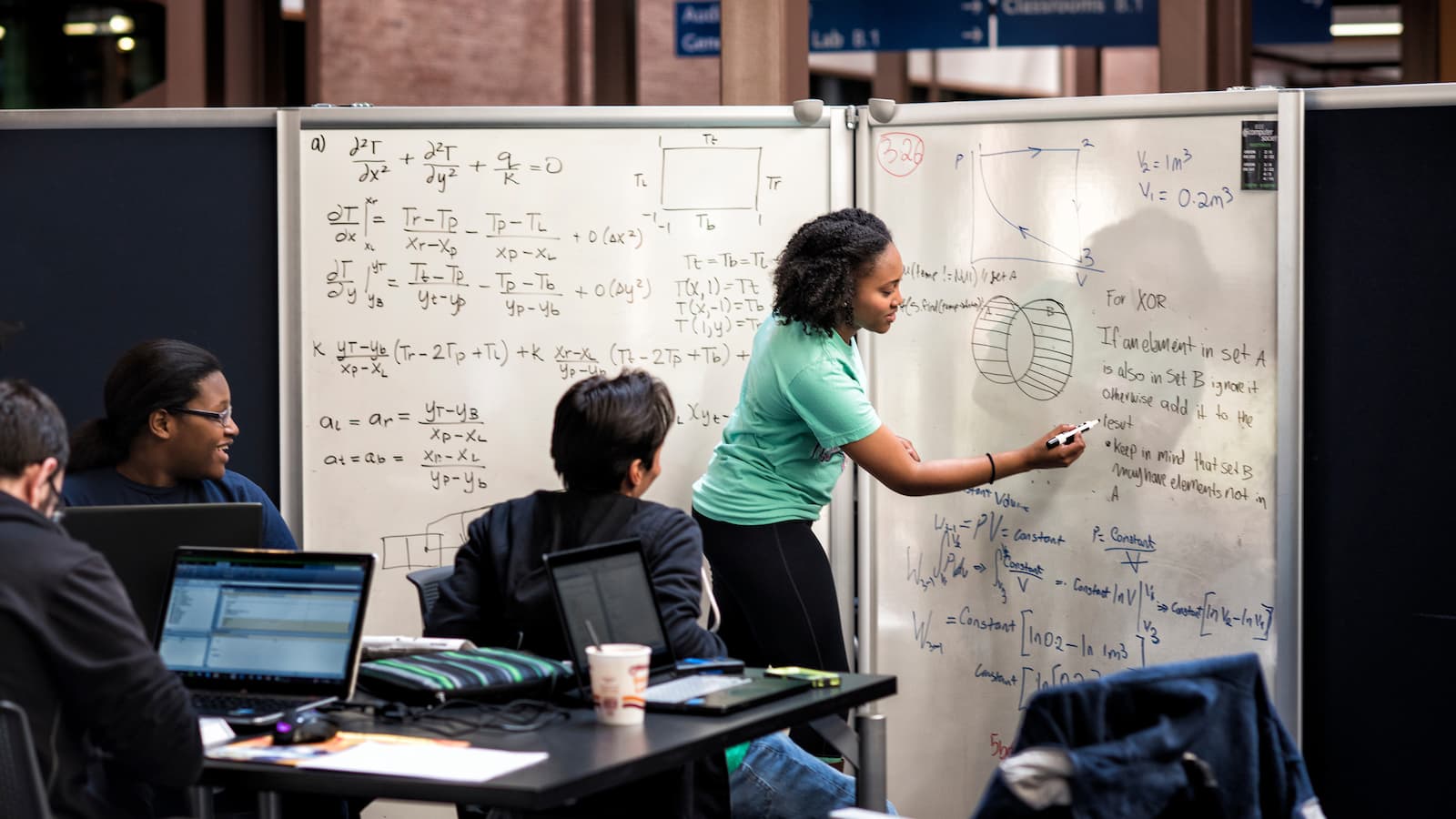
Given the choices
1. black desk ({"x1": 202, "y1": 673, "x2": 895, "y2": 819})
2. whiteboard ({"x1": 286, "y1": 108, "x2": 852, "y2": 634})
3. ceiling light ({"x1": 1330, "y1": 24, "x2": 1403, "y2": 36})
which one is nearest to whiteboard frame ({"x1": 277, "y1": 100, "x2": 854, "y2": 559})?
whiteboard ({"x1": 286, "y1": 108, "x2": 852, "y2": 634})

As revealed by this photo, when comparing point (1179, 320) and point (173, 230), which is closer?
point (1179, 320)

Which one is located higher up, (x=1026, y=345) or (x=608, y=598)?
(x=1026, y=345)

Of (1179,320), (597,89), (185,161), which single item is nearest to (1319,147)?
(1179,320)

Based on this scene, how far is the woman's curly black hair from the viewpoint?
359cm

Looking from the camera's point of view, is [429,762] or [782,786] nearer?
[429,762]

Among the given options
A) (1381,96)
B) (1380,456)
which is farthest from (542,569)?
(1381,96)

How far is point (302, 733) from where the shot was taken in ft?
7.70

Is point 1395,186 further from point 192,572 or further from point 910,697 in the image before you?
point 192,572

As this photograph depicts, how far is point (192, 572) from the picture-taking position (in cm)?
263

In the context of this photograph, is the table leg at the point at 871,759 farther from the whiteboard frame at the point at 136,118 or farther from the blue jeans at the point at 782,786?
the whiteboard frame at the point at 136,118

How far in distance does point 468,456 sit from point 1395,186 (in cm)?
240

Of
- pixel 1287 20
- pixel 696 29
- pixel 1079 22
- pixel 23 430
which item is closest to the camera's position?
pixel 23 430

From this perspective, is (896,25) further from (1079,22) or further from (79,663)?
(79,663)

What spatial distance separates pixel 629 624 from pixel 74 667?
0.87 metres
